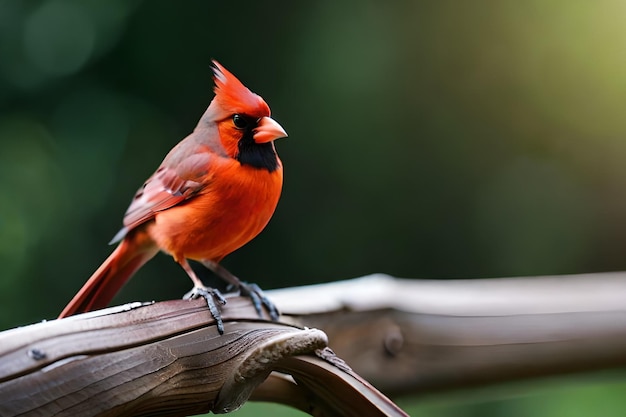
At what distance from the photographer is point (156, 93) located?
2.17 meters

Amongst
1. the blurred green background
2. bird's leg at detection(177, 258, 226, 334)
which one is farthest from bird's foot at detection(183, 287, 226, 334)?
the blurred green background

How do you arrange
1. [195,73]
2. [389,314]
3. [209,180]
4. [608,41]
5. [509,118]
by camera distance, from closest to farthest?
[209,180] < [389,314] < [195,73] < [608,41] < [509,118]

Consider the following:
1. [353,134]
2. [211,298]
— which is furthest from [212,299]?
[353,134]

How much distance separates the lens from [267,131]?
40.9 inches

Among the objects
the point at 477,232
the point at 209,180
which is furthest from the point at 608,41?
the point at 209,180

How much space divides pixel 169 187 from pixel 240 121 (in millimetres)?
205

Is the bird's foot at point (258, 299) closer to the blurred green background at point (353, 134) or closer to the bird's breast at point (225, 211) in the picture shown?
the bird's breast at point (225, 211)

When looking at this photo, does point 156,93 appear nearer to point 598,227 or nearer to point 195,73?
point 195,73

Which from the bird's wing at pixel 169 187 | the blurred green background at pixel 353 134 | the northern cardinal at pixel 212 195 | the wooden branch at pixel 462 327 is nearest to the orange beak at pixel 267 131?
the northern cardinal at pixel 212 195

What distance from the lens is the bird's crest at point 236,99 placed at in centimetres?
103

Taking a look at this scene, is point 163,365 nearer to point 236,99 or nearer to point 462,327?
point 236,99

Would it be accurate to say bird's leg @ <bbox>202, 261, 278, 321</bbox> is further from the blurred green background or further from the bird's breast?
the blurred green background

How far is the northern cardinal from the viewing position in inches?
41.8

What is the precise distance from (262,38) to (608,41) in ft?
4.05
